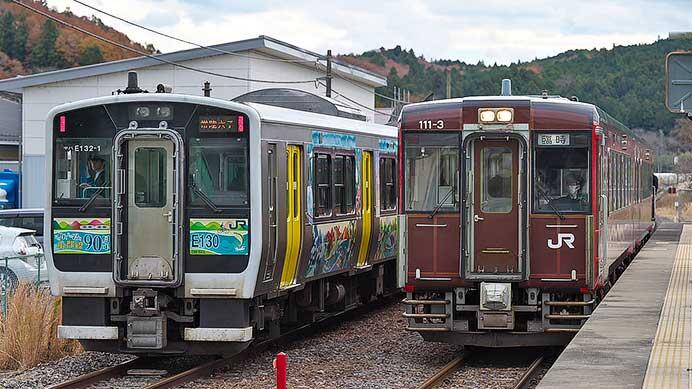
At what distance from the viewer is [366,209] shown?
1786 centimetres

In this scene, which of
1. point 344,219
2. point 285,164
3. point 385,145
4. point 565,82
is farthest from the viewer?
point 565,82

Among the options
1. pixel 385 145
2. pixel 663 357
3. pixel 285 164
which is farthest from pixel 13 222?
pixel 663 357

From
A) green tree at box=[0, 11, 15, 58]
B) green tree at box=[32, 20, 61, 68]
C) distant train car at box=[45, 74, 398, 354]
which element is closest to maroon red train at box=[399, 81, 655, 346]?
distant train car at box=[45, 74, 398, 354]

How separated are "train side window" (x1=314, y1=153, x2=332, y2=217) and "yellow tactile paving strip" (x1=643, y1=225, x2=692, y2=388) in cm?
453

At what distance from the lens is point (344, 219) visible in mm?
16578

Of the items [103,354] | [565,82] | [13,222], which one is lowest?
[103,354]

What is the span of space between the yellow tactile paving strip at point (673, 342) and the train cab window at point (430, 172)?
2.78 meters

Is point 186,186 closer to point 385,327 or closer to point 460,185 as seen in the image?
point 460,185

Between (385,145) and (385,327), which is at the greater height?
(385,145)

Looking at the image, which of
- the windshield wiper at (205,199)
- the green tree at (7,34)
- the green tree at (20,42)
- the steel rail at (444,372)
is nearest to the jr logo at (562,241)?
the steel rail at (444,372)

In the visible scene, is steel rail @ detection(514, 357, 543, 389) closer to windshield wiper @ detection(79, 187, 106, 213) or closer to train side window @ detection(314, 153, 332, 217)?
train side window @ detection(314, 153, 332, 217)

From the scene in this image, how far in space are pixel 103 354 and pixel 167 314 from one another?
87.1 inches

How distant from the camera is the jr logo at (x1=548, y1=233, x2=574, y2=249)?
43.1 ft

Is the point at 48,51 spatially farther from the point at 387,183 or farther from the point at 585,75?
the point at 387,183
